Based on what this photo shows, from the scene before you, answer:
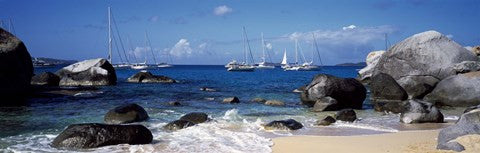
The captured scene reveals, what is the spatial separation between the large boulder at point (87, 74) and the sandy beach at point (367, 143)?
27.0 m

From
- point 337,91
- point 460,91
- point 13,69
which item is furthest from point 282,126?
point 13,69

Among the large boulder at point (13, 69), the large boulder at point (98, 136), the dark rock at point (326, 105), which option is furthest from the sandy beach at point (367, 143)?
the large boulder at point (13, 69)

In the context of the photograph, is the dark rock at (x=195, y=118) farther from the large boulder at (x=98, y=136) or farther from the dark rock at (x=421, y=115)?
the dark rock at (x=421, y=115)

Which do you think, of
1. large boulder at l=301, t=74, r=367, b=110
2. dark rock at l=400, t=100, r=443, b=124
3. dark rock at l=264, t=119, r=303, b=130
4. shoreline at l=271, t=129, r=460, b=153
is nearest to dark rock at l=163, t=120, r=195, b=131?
dark rock at l=264, t=119, r=303, b=130

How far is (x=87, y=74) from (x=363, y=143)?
93.8 ft

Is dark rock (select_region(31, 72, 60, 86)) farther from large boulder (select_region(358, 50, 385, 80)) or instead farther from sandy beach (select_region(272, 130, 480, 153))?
sandy beach (select_region(272, 130, 480, 153))

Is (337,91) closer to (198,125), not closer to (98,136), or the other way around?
(198,125)

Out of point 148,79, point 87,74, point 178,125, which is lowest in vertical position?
point 148,79

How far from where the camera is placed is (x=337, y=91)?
20.0m

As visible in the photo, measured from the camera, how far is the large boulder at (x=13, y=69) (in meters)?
20.9

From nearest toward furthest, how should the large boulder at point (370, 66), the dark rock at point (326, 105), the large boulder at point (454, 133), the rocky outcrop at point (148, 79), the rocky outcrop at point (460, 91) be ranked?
the large boulder at point (454, 133) < the dark rock at point (326, 105) < the rocky outcrop at point (460, 91) < the large boulder at point (370, 66) < the rocky outcrop at point (148, 79)

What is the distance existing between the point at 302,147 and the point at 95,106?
12332 mm

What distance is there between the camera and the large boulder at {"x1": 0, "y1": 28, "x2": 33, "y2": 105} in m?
20.9

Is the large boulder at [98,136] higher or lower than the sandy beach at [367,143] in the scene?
higher
